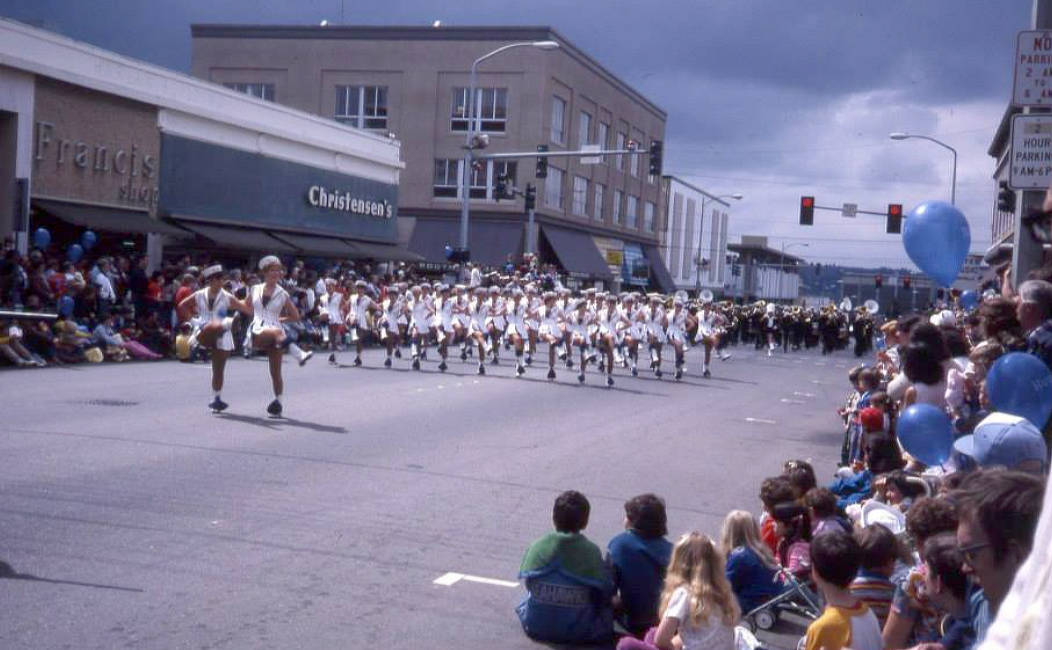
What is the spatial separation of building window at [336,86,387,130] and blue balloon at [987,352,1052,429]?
5041 cm

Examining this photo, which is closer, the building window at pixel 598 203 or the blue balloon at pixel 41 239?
the blue balloon at pixel 41 239

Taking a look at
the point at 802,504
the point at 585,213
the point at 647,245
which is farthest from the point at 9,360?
Answer: the point at 647,245

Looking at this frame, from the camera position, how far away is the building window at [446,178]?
54.5 m

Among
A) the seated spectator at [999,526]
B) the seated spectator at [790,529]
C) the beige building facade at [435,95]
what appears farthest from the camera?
the beige building facade at [435,95]

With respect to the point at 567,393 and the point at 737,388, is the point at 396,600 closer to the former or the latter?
the point at 567,393

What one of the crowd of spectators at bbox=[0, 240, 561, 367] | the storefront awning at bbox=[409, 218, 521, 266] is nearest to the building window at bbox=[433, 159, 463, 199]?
the storefront awning at bbox=[409, 218, 521, 266]

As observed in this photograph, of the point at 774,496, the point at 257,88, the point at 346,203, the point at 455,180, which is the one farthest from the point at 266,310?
the point at 257,88

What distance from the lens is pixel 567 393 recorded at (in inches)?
834

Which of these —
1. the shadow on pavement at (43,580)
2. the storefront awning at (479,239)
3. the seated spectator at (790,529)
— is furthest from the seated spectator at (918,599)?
the storefront awning at (479,239)

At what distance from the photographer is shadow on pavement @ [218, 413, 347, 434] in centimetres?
1394

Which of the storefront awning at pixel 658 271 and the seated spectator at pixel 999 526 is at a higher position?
the storefront awning at pixel 658 271

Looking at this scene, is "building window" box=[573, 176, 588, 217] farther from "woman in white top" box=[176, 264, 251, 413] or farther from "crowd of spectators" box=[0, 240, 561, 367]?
"woman in white top" box=[176, 264, 251, 413]

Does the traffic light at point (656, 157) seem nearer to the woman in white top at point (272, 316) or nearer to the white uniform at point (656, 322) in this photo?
the white uniform at point (656, 322)

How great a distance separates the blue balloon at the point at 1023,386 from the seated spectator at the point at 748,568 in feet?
5.23
